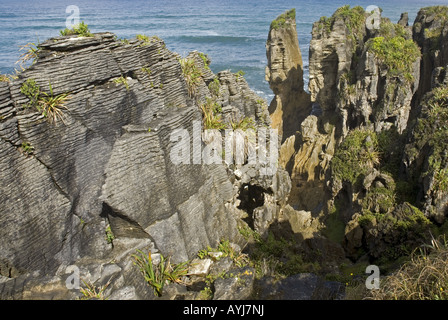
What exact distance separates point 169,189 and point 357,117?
20201 millimetres

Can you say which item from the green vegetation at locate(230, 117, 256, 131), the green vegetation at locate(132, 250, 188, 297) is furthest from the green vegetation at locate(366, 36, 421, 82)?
the green vegetation at locate(132, 250, 188, 297)

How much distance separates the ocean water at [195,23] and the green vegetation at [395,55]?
2902 centimetres

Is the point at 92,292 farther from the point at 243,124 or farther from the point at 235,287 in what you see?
the point at 243,124

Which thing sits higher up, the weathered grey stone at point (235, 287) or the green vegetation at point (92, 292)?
the green vegetation at point (92, 292)

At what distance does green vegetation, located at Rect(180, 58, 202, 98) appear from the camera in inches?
575

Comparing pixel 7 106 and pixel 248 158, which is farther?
pixel 248 158

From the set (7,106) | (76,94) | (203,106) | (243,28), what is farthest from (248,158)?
(243,28)

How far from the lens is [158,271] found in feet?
38.0

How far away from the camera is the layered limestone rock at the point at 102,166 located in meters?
9.98

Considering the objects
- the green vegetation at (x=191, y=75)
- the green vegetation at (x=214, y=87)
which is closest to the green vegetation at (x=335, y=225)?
the green vegetation at (x=214, y=87)

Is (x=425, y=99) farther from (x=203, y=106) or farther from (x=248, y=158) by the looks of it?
(x=203, y=106)

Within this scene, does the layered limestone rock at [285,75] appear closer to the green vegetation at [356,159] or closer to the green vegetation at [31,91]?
the green vegetation at [356,159]

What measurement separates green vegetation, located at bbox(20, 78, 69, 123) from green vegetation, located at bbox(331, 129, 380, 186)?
1493 centimetres

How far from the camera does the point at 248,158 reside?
16.2 metres
